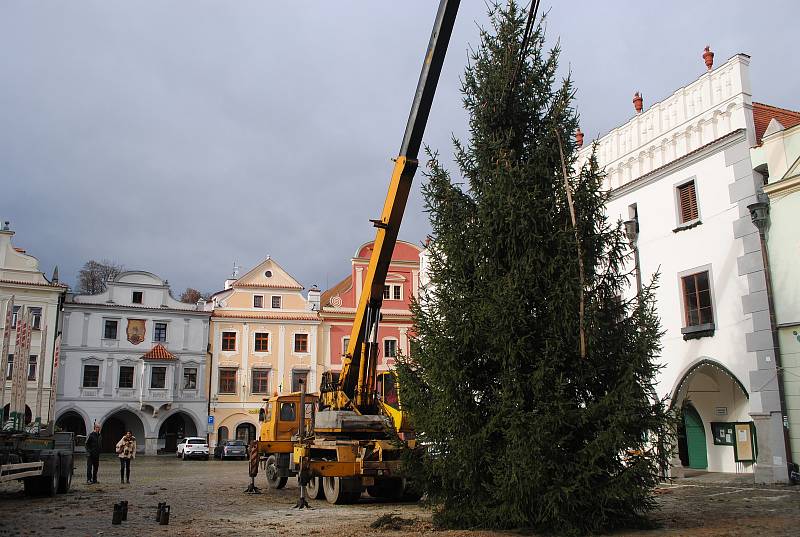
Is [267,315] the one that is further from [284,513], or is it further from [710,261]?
[284,513]

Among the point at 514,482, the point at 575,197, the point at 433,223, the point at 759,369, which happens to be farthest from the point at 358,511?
the point at 759,369

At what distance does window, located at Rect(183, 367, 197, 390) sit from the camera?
152ft

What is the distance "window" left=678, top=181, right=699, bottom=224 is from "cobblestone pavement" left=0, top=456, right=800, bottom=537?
25.0 ft

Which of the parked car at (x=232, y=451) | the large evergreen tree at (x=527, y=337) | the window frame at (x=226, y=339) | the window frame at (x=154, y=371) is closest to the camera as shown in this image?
the large evergreen tree at (x=527, y=337)

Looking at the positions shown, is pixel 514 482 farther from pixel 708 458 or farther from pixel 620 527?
pixel 708 458

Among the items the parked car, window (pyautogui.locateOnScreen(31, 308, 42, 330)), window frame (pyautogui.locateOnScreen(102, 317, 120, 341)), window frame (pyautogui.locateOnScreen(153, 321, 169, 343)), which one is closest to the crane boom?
the parked car

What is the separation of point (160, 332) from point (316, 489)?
32.9 metres

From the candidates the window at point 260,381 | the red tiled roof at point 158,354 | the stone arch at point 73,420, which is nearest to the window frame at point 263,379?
the window at point 260,381

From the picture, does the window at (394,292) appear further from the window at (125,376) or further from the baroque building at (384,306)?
the window at (125,376)

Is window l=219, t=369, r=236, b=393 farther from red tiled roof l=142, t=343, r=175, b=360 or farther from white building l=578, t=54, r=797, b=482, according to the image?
white building l=578, t=54, r=797, b=482

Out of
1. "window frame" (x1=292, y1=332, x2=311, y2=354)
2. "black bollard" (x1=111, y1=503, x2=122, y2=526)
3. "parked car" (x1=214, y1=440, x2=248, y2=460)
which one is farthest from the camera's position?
"window frame" (x1=292, y1=332, x2=311, y2=354)

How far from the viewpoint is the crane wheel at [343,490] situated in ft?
52.1

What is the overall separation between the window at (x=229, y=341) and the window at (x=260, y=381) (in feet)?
7.43

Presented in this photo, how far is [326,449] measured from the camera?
16.2 m
